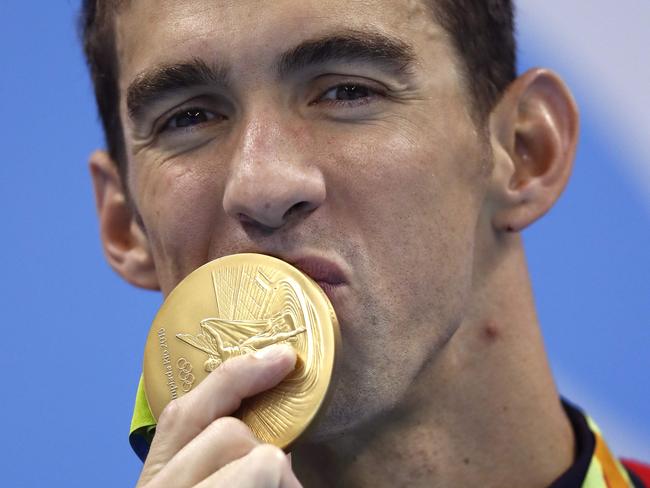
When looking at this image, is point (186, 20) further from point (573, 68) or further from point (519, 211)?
Result: point (573, 68)

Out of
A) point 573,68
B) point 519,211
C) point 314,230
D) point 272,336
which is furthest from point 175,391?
point 573,68

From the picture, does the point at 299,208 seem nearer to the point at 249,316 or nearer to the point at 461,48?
the point at 249,316

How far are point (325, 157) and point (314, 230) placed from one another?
5.7 inches

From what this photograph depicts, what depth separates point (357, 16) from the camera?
1.99m

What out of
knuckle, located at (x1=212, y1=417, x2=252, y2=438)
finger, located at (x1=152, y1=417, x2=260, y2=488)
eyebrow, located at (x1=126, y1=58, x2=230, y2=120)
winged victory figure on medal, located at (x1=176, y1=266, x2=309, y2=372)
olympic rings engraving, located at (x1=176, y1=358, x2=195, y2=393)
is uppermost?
eyebrow, located at (x1=126, y1=58, x2=230, y2=120)

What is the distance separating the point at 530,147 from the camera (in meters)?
2.33

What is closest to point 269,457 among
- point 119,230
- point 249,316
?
point 249,316

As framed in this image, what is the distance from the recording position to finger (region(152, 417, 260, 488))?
1.63 meters

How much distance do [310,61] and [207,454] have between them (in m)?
0.75

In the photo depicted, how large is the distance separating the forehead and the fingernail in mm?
534

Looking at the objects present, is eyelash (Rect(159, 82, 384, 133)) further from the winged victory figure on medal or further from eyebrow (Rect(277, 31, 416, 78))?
the winged victory figure on medal

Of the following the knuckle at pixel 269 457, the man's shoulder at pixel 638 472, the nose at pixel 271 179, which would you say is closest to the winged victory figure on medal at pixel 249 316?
the nose at pixel 271 179

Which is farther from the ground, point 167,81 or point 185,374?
point 167,81

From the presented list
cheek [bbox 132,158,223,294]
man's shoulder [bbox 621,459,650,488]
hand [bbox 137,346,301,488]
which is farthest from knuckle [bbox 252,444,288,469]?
man's shoulder [bbox 621,459,650,488]
